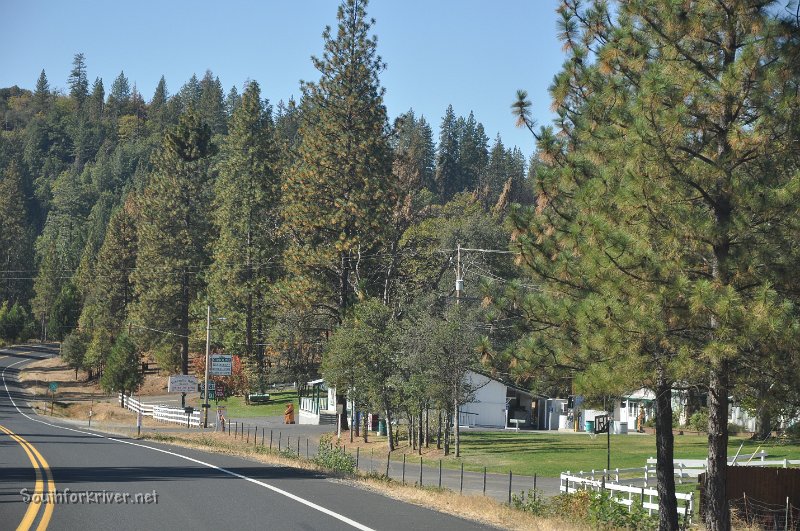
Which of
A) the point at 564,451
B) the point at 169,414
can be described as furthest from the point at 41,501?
the point at 169,414

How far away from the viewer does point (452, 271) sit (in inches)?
3332

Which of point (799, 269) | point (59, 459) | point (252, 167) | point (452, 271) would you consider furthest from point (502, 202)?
point (799, 269)

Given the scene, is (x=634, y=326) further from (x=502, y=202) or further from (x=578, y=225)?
(x=502, y=202)

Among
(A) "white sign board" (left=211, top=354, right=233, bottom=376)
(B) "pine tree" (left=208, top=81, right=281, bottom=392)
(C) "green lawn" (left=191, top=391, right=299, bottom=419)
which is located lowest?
(C) "green lawn" (left=191, top=391, right=299, bottom=419)

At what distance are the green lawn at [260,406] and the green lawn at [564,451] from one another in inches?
958

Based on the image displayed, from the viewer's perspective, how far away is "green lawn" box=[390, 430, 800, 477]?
1590 inches

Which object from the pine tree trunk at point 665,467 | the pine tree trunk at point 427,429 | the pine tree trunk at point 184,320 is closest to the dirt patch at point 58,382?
the pine tree trunk at point 184,320

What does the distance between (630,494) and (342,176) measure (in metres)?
35.5

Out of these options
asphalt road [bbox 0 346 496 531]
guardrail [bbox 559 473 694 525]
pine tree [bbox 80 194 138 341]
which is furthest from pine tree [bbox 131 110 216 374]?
guardrail [bbox 559 473 694 525]

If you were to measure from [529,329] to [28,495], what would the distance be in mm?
9426

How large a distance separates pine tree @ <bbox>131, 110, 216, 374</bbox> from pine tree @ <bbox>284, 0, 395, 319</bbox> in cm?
2922

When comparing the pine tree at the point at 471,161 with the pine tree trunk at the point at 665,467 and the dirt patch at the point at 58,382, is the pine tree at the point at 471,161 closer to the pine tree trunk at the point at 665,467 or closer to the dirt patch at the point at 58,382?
the dirt patch at the point at 58,382

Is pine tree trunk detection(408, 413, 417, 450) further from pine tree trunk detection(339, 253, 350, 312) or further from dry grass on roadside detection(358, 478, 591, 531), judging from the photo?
dry grass on roadside detection(358, 478, 591, 531)

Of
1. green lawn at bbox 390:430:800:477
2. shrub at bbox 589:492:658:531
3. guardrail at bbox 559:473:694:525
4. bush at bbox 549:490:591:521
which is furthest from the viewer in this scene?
green lawn at bbox 390:430:800:477
